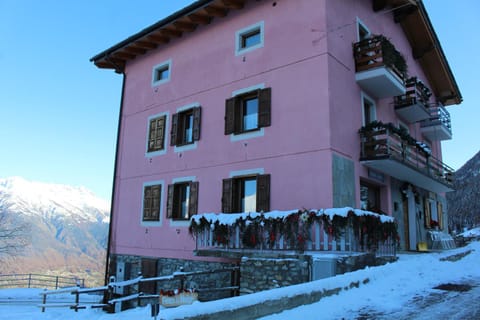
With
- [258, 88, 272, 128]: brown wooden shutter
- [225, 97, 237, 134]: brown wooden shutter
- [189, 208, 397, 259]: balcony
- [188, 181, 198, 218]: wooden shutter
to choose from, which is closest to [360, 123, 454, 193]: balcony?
[189, 208, 397, 259]: balcony

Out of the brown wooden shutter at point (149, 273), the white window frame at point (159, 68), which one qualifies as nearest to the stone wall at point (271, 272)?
the brown wooden shutter at point (149, 273)

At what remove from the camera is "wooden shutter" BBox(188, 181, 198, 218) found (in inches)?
501

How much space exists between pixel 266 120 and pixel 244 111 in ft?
4.60

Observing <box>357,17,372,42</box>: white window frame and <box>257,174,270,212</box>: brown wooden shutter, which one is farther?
<box>357,17,372,42</box>: white window frame

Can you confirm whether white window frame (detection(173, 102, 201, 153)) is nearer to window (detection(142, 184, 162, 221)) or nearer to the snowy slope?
window (detection(142, 184, 162, 221))

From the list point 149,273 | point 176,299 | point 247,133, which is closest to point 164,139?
point 247,133

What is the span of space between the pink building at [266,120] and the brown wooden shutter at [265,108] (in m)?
0.03

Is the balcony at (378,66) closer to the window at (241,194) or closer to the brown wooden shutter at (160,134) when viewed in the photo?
the window at (241,194)

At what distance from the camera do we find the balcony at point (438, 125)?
17.4m

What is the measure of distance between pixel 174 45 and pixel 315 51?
6.61 meters

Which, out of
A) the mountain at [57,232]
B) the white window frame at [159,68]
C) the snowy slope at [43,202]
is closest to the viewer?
the white window frame at [159,68]

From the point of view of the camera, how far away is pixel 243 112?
12492 mm

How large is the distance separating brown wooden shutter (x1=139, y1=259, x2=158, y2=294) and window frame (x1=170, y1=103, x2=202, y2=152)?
400cm

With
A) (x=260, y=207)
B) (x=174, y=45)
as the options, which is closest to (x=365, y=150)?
(x=260, y=207)
